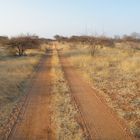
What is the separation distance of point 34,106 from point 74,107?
61.0 inches

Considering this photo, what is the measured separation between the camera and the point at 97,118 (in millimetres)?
9047

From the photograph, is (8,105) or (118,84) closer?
(8,105)

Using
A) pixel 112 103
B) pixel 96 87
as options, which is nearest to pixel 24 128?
pixel 112 103

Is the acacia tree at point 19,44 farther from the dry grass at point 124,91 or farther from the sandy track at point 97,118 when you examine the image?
the sandy track at point 97,118

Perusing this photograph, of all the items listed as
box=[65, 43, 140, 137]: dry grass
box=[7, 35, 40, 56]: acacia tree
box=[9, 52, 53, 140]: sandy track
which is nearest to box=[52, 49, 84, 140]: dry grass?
box=[9, 52, 53, 140]: sandy track

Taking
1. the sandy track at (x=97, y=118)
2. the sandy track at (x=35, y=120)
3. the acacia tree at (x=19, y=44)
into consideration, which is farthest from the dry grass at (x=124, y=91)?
the acacia tree at (x=19, y=44)

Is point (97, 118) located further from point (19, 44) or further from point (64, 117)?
point (19, 44)

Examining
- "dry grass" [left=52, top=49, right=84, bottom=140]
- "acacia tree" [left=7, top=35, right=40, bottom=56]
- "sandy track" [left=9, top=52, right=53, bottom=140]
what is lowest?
"sandy track" [left=9, top=52, right=53, bottom=140]

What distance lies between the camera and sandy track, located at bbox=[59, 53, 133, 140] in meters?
7.58

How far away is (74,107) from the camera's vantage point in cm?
1032

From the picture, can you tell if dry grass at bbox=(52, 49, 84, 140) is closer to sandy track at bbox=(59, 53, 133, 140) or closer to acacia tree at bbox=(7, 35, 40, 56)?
sandy track at bbox=(59, 53, 133, 140)

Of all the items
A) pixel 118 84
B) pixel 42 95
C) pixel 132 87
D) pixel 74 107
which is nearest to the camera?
pixel 74 107

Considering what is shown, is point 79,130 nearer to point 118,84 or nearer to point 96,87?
point 96,87

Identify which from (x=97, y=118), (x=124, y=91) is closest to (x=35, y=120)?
(x=97, y=118)
